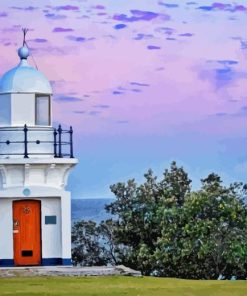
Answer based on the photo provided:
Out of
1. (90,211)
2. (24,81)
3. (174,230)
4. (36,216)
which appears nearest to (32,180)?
(36,216)

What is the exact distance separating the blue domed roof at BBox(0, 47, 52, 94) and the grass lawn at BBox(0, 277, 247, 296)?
5892 millimetres

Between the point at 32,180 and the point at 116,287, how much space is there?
602 cm

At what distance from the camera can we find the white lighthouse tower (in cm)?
2891

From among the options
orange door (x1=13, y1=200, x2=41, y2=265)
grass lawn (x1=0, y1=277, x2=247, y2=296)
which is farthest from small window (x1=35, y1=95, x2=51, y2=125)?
grass lawn (x1=0, y1=277, x2=247, y2=296)

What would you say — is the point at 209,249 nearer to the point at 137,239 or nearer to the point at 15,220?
the point at 137,239

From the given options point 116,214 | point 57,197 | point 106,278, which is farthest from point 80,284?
point 116,214

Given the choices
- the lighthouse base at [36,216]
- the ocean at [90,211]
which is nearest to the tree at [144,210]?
the lighthouse base at [36,216]

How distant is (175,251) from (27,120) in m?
6.65

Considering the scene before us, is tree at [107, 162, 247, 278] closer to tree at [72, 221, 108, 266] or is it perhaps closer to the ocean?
tree at [72, 221, 108, 266]

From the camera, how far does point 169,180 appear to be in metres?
34.8

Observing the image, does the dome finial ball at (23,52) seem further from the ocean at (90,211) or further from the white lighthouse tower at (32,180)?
the ocean at (90,211)

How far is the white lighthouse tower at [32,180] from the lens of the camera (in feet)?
94.8

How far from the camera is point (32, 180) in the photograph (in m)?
29.0

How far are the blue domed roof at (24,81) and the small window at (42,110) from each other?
0.73 ft
